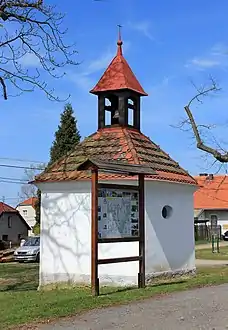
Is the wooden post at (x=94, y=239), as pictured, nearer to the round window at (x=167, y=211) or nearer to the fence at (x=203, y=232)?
the round window at (x=167, y=211)

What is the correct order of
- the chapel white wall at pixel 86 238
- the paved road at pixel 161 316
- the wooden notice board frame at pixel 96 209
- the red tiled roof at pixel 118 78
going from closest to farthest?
the paved road at pixel 161 316, the wooden notice board frame at pixel 96 209, the chapel white wall at pixel 86 238, the red tiled roof at pixel 118 78

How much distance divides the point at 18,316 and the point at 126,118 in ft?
34.5

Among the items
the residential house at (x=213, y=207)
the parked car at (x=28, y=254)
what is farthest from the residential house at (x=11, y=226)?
the parked car at (x=28, y=254)

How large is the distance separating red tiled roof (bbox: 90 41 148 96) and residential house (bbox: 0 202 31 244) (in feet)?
140

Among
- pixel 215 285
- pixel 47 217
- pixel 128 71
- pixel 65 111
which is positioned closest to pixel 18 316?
pixel 215 285

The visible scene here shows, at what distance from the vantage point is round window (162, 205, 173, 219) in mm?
18292

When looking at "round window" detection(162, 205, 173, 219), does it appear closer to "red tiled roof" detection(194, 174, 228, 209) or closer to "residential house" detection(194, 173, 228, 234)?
"residential house" detection(194, 173, 228, 234)

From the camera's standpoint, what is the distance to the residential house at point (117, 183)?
17.2 m

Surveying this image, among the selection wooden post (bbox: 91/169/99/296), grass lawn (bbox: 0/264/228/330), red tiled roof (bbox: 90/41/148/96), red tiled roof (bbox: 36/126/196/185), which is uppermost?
red tiled roof (bbox: 90/41/148/96)

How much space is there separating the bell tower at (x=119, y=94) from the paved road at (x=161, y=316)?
8.64 metres

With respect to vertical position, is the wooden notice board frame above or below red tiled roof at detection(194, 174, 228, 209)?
below

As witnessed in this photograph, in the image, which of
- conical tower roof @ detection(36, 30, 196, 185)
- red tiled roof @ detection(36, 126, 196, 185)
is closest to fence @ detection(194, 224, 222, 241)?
conical tower roof @ detection(36, 30, 196, 185)

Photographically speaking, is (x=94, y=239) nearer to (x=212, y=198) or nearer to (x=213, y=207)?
(x=213, y=207)

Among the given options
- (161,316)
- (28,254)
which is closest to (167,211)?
(161,316)
